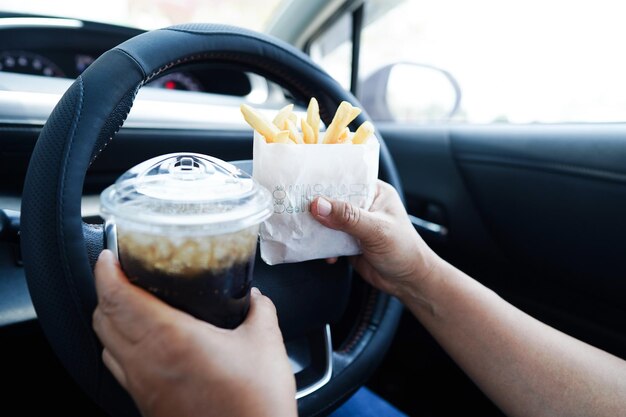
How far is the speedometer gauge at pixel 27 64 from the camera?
1958 millimetres

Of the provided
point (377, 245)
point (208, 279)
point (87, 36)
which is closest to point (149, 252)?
point (208, 279)

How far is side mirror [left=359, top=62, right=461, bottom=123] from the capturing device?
208cm

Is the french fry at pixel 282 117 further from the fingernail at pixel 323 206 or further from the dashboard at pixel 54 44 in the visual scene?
the dashboard at pixel 54 44

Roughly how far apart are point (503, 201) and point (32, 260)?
1.46 meters

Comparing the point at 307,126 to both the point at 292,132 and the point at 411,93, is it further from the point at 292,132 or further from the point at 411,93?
the point at 411,93

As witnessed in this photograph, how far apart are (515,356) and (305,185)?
22.5 inches

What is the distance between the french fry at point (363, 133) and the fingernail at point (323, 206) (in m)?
0.12

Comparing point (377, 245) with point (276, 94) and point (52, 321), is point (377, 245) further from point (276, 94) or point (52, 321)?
point (276, 94)

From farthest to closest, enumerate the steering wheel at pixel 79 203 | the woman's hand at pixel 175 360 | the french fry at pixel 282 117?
the french fry at pixel 282 117, the steering wheel at pixel 79 203, the woman's hand at pixel 175 360

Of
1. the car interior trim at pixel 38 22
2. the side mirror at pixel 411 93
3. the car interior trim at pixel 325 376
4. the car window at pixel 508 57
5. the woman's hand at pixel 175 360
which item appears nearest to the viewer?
the woman's hand at pixel 175 360

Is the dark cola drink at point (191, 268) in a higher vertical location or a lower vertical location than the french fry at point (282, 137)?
lower

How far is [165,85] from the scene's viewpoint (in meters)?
2.42

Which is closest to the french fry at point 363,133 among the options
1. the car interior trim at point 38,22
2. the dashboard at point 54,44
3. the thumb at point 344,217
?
the thumb at point 344,217

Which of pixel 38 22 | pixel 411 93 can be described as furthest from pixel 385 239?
pixel 38 22
